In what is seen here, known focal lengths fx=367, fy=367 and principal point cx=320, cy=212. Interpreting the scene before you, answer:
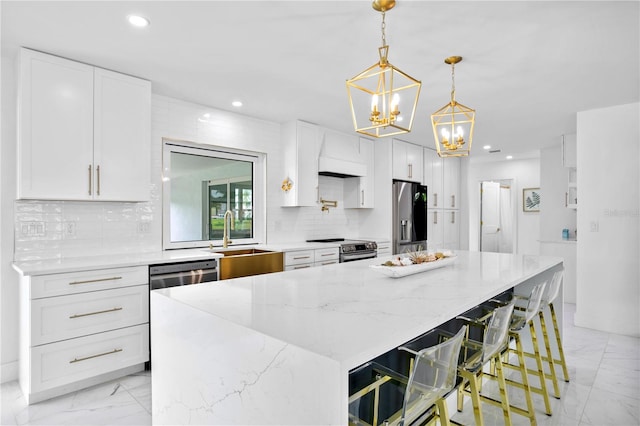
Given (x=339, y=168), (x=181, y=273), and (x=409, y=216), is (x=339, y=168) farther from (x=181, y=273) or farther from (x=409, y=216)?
(x=181, y=273)

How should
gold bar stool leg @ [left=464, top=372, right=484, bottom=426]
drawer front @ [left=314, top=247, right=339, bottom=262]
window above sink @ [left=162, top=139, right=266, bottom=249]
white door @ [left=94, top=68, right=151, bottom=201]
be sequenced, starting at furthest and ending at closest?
1. drawer front @ [left=314, top=247, right=339, bottom=262]
2. window above sink @ [left=162, top=139, right=266, bottom=249]
3. white door @ [left=94, top=68, right=151, bottom=201]
4. gold bar stool leg @ [left=464, top=372, right=484, bottom=426]

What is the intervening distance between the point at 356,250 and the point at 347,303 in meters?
3.27

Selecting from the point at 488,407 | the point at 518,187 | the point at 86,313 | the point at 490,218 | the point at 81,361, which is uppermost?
the point at 518,187

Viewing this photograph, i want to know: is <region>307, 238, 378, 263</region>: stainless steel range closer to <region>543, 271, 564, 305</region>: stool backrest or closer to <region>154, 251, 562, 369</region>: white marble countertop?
<region>154, 251, 562, 369</region>: white marble countertop

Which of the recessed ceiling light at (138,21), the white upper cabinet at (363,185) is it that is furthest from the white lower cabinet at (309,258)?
the recessed ceiling light at (138,21)

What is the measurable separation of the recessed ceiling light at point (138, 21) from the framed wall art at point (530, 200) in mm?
7970

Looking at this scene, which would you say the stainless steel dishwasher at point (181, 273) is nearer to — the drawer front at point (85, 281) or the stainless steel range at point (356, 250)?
the drawer front at point (85, 281)

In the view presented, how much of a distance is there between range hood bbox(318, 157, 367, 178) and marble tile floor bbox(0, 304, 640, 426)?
300 centimetres

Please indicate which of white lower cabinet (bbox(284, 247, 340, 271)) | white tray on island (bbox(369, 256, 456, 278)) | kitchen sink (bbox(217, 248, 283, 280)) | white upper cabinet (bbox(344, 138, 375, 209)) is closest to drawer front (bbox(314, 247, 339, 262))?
white lower cabinet (bbox(284, 247, 340, 271))

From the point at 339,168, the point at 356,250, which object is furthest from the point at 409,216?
the point at 339,168

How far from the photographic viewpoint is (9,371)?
9.11 ft

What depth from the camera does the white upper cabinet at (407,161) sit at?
558 centimetres

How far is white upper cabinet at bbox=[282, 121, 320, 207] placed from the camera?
14.7 feet

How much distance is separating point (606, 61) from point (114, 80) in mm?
3852
